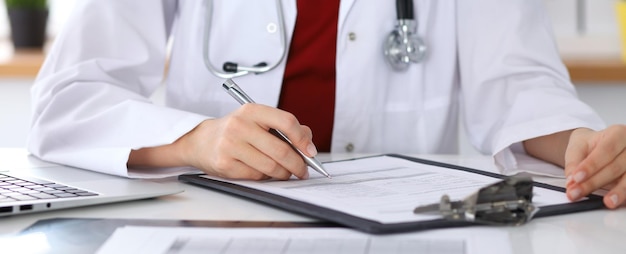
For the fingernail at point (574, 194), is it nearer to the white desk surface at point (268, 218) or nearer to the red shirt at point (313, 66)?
the white desk surface at point (268, 218)

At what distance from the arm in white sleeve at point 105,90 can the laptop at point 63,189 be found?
1.5 inches

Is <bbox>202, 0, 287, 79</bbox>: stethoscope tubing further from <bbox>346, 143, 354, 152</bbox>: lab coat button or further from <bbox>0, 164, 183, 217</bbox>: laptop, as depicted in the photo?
<bbox>0, 164, 183, 217</bbox>: laptop

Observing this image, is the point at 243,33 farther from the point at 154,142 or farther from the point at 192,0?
the point at 154,142

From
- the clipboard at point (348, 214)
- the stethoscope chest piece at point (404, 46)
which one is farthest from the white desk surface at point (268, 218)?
the stethoscope chest piece at point (404, 46)

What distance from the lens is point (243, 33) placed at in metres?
1.59

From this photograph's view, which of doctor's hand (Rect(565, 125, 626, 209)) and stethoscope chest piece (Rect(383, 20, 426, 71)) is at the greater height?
stethoscope chest piece (Rect(383, 20, 426, 71))

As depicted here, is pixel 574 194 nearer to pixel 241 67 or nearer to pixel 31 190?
pixel 31 190

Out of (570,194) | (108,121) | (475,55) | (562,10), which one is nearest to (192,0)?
(108,121)

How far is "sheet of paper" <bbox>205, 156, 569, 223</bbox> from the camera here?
0.92m

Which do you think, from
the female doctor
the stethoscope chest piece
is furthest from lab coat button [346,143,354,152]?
the stethoscope chest piece

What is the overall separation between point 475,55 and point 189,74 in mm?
489

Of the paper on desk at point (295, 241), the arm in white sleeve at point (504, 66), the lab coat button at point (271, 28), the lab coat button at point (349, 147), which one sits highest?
the lab coat button at point (271, 28)

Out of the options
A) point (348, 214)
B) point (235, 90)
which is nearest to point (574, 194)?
point (348, 214)

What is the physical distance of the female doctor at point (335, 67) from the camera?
4.69 feet
